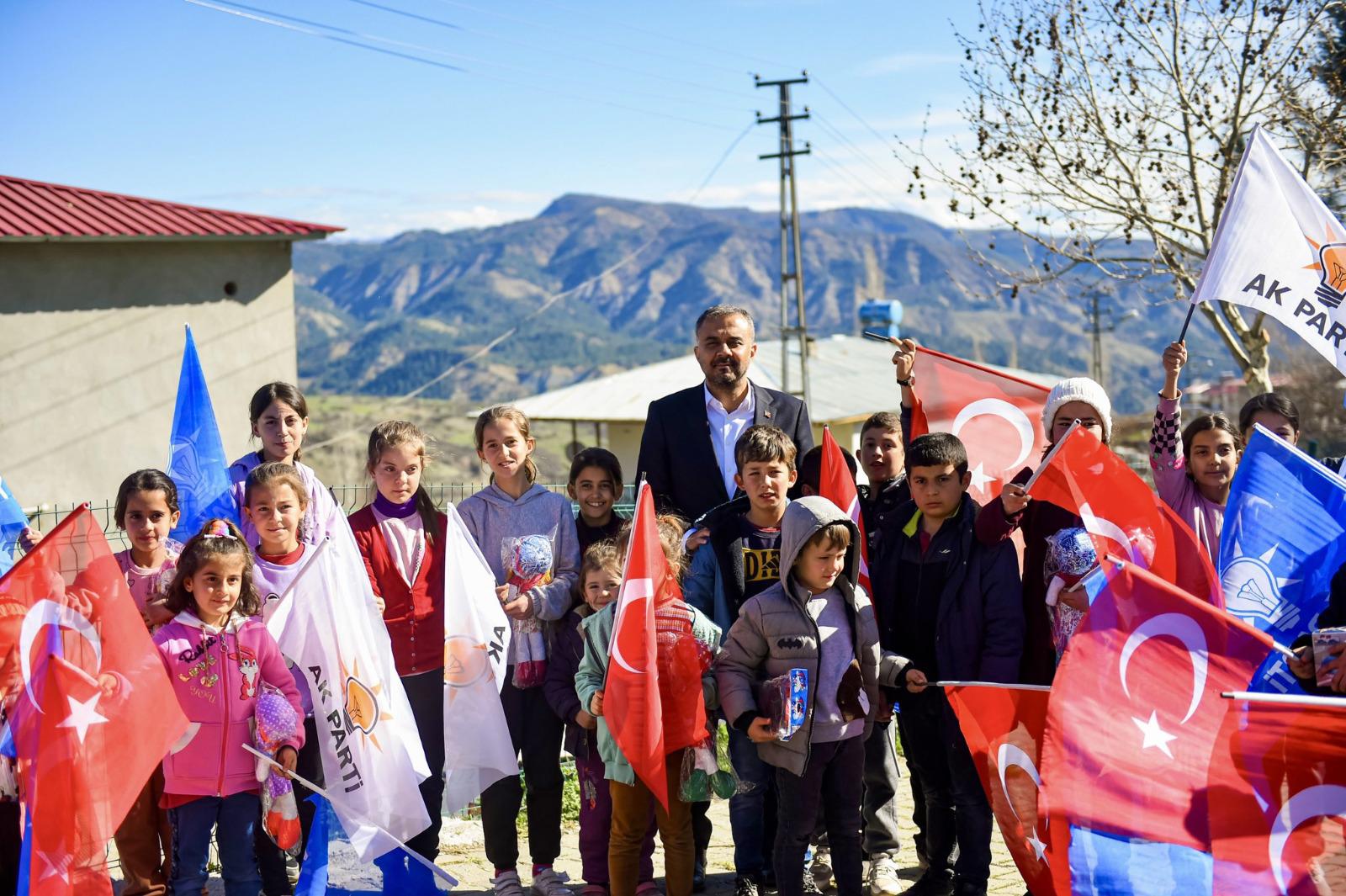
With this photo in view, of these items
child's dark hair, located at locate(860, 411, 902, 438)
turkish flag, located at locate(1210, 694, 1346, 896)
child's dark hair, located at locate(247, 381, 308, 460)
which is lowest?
turkish flag, located at locate(1210, 694, 1346, 896)

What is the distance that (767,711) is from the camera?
4.55 metres

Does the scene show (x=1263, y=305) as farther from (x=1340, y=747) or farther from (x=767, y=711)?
(x=767, y=711)

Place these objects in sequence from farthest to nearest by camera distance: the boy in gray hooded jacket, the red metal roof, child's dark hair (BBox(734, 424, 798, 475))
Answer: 1. the red metal roof
2. child's dark hair (BBox(734, 424, 798, 475))
3. the boy in gray hooded jacket

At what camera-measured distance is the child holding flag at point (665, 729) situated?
4754 mm

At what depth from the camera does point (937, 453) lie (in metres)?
4.85

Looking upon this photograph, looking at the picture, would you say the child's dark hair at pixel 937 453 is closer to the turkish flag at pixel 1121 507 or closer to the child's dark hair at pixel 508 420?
the turkish flag at pixel 1121 507

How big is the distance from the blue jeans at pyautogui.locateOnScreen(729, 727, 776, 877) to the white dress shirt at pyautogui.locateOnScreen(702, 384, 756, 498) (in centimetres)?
118

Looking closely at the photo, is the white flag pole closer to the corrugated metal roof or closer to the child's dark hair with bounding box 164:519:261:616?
the child's dark hair with bounding box 164:519:261:616

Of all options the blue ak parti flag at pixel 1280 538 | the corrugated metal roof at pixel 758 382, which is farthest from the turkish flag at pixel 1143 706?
the corrugated metal roof at pixel 758 382

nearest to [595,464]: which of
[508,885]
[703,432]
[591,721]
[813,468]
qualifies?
[703,432]

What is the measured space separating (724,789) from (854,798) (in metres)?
0.48

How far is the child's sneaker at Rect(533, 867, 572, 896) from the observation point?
5219 millimetres

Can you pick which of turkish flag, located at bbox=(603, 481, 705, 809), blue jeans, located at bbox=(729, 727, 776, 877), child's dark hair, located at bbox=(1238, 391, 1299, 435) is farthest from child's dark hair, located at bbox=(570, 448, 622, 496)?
child's dark hair, located at bbox=(1238, 391, 1299, 435)

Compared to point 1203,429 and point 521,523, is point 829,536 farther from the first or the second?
point 1203,429
